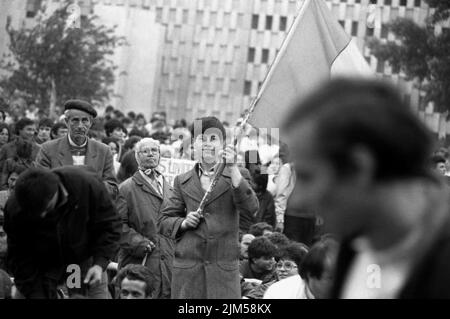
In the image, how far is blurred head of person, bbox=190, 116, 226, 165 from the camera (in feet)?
29.6

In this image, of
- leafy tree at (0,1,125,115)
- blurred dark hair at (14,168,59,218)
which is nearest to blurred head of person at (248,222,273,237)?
blurred dark hair at (14,168,59,218)

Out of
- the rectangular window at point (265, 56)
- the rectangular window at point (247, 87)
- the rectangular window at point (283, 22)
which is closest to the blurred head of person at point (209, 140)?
the rectangular window at point (247, 87)

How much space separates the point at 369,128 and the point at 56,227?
4.20m

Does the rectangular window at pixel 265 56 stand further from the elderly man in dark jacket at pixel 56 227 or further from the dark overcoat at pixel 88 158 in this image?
the elderly man in dark jacket at pixel 56 227

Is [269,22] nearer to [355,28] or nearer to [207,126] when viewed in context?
[355,28]

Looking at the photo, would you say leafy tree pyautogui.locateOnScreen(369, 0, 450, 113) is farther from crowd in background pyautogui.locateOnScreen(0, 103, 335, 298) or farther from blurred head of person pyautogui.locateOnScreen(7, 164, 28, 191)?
blurred head of person pyautogui.locateOnScreen(7, 164, 28, 191)

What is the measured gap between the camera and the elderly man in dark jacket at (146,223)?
10542mm

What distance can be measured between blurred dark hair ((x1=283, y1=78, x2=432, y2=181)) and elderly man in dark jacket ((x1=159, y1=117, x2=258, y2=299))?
5.70 meters

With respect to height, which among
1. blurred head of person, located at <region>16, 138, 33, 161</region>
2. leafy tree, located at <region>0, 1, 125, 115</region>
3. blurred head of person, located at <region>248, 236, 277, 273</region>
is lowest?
blurred head of person, located at <region>248, 236, 277, 273</region>

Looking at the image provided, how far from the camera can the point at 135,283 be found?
8.73m

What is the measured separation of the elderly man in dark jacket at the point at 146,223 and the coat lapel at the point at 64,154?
0.67m

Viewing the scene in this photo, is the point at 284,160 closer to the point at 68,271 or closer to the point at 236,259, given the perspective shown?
the point at 236,259

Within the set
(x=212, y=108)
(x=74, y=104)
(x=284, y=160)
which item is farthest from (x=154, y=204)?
(x=212, y=108)

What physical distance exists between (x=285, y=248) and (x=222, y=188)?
2329 mm
